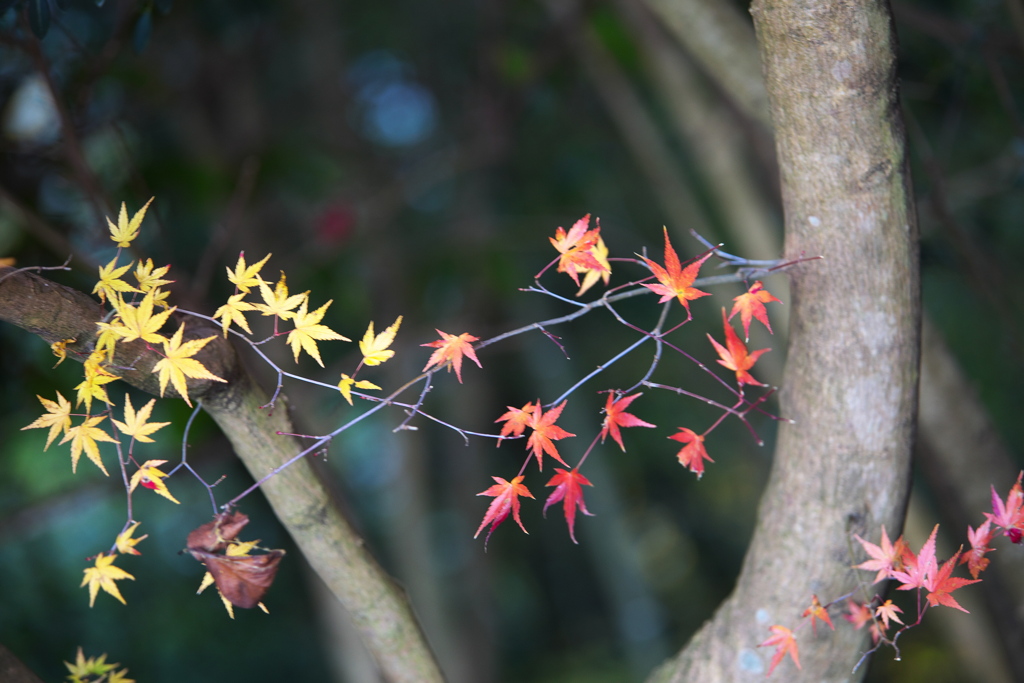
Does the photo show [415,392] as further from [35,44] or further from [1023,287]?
[1023,287]

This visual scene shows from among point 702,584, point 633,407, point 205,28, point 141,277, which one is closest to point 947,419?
point 141,277

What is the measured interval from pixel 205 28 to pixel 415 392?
4.17 feet

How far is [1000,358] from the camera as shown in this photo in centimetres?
294

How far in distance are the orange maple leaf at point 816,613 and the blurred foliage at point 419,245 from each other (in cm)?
87

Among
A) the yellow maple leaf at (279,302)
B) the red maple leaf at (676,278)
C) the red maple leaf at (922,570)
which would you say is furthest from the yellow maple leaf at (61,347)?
the red maple leaf at (922,570)

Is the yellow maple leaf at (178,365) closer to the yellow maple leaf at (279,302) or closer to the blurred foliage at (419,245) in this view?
the yellow maple leaf at (279,302)

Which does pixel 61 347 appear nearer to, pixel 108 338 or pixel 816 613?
pixel 108 338

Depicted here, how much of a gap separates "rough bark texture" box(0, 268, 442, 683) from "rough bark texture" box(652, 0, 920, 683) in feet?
1.29

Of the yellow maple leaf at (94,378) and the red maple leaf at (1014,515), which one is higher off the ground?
the yellow maple leaf at (94,378)

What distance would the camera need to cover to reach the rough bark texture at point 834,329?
652 mm

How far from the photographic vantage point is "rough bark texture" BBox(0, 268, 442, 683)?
0.62m

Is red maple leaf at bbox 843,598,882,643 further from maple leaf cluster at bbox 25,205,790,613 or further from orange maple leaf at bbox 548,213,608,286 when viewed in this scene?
orange maple leaf at bbox 548,213,608,286

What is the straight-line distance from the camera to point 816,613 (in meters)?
0.74

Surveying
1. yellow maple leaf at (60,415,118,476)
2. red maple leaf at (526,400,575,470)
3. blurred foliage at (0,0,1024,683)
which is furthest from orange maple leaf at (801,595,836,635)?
blurred foliage at (0,0,1024,683)
